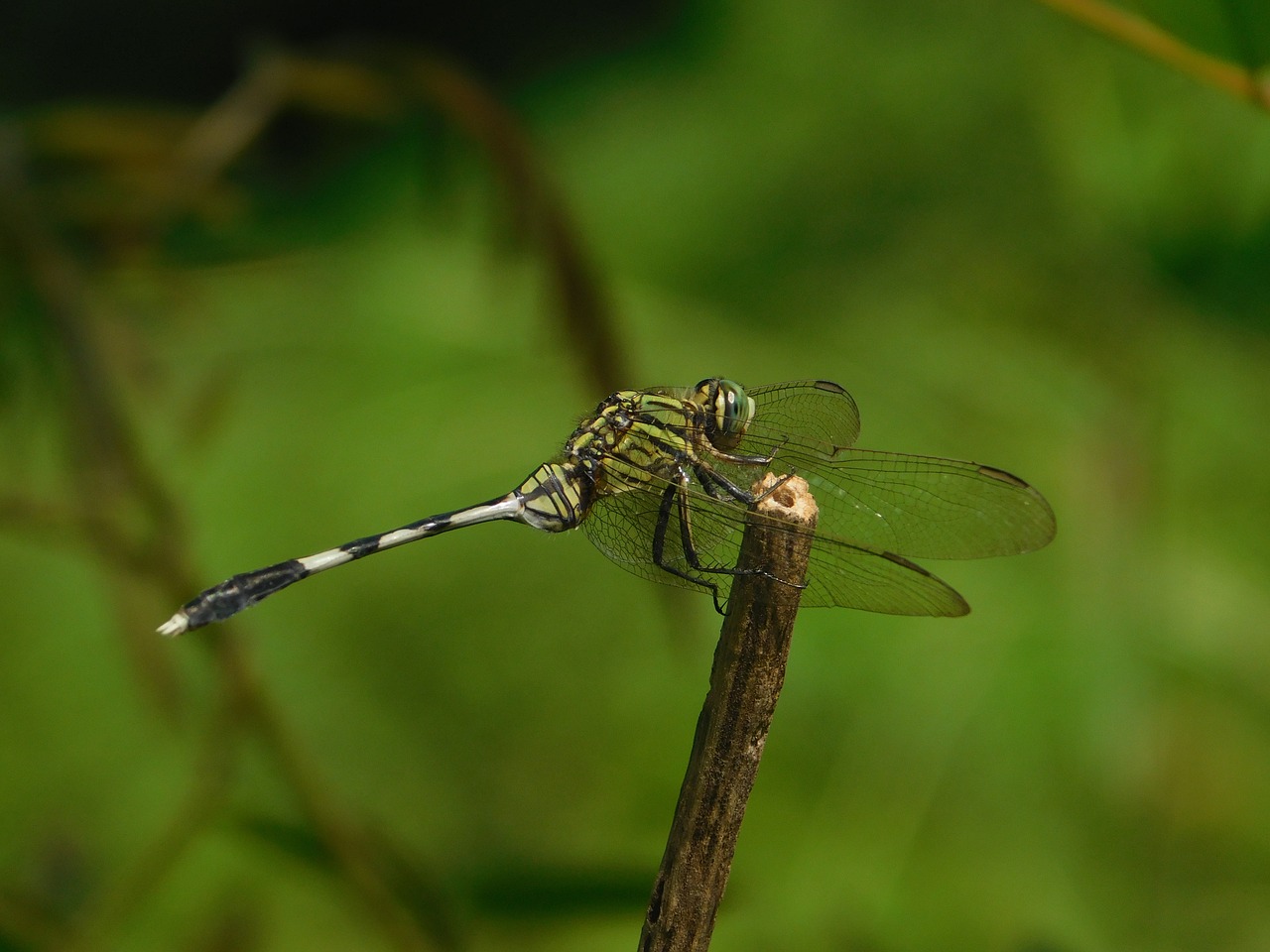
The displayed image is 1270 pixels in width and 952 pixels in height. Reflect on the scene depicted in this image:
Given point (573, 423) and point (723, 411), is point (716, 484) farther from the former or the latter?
point (573, 423)

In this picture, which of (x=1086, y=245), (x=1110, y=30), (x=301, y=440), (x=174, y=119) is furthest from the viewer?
(x=1086, y=245)

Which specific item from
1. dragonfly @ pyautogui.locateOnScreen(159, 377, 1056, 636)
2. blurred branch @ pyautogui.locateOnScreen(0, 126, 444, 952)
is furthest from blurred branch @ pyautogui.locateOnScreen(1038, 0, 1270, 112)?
blurred branch @ pyautogui.locateOnScreen(0, 126, 444, 952)

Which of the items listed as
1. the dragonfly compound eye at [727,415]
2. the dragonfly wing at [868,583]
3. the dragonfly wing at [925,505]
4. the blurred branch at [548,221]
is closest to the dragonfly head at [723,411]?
the dragonfly compound eye at [727,415]

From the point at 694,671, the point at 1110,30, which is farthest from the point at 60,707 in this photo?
the point at 1110,30

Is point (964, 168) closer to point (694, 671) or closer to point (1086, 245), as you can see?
point (1086, 245)

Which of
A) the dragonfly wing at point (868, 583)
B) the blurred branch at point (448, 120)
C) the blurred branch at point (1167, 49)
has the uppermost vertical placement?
the blurred branch at point (448, 120)

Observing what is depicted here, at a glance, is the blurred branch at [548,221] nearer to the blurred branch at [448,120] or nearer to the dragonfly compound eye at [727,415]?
the blurred branch at [448,120]

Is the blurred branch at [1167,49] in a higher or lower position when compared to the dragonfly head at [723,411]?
higher

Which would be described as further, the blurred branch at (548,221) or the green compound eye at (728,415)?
the blurred branch at (548,221)

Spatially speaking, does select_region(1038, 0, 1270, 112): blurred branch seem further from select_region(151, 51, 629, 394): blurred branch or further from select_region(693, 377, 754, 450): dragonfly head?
select_region(151, 51, 629, 394): blurred branch
